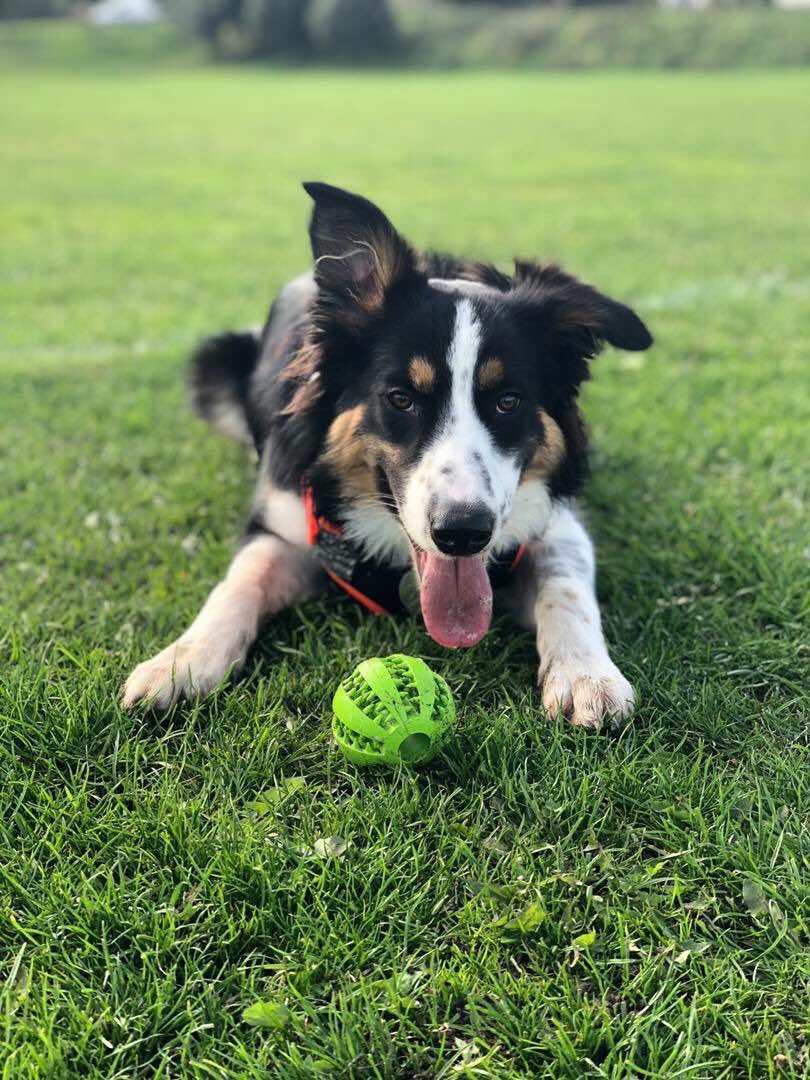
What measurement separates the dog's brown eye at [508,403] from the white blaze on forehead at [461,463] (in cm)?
11

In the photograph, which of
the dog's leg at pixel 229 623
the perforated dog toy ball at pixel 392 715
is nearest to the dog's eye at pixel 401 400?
the dog's leg at pixel 229 623

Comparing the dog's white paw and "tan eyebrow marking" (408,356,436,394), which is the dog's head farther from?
the dog's white paw

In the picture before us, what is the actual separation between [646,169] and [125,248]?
9.05 m

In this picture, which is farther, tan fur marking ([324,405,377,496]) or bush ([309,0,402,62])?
bush ([309,0,402,62])

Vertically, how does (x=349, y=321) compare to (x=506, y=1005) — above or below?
above

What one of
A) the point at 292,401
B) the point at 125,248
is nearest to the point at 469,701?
the point at 292,401

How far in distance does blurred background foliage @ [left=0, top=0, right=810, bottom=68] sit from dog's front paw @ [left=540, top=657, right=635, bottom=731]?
1795 inches

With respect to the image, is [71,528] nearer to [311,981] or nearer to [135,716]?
[135,716]

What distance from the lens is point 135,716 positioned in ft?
9.25

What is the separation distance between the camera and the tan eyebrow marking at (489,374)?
10.1 feet

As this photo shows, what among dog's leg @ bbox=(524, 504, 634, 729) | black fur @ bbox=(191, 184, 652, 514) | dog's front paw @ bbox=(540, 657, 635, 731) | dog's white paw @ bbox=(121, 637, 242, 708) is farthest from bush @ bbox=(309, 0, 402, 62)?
dog's front paw @ bbox=(540, 657, 635, 731)

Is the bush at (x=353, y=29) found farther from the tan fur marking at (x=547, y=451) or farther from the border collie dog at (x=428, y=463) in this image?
the tan fur marking at (x=547, y=451)

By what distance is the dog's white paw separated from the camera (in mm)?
2846

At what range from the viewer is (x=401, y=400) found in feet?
10.2
